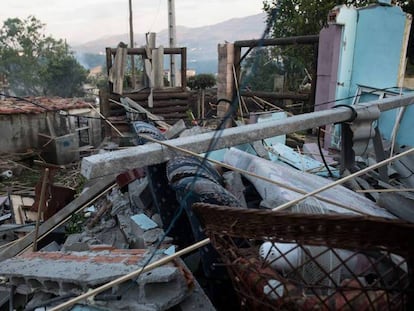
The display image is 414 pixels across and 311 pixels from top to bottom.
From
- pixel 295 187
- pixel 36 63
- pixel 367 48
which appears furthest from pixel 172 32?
pixel 36 63

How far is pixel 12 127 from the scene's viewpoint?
13.0 m

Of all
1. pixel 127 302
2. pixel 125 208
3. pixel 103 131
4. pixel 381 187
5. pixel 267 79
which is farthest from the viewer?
pixel 103 131

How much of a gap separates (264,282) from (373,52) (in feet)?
17.3

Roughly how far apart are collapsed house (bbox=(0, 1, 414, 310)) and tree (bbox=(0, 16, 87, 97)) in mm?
21642

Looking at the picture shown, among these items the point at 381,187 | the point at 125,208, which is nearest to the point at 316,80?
the point at 381,187

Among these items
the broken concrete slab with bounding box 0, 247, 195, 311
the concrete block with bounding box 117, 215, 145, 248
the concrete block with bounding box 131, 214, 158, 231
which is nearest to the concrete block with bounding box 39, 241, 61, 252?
the concrete block with bounding box 117, 215, 145, 248

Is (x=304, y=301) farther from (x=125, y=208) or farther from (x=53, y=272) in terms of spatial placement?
(x=125, y=208)

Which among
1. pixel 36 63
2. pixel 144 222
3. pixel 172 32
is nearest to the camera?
pixel 144 222

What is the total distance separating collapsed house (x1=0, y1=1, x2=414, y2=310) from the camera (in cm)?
121

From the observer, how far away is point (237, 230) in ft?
4.26

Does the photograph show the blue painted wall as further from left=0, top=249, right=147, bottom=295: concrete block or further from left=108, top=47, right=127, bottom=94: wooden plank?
left=108, top=47, right=127, bottom=94: wooden plank

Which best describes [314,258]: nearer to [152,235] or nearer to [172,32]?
[152,235]

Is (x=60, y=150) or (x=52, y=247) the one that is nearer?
(x=52, y=247)

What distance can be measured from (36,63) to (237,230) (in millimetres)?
A: 29554
